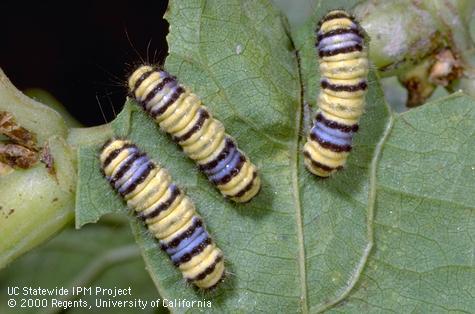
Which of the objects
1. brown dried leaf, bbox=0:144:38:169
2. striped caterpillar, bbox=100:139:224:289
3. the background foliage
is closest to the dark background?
the background foliage

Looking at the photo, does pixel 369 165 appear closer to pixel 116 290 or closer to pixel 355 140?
pixel 355 140

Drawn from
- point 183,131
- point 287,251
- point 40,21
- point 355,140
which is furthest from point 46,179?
point 40,21

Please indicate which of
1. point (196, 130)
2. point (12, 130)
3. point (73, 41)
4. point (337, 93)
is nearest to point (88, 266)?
point (73, 41)

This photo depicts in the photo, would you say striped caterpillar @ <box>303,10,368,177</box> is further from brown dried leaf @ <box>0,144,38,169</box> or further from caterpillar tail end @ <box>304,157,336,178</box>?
brown dried leaf @ <box>0,144,38,169</box>

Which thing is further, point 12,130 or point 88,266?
point 88,266

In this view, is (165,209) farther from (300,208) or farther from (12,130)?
(12,130)

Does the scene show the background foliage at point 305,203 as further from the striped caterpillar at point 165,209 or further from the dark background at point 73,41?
the dark background at point 73,41

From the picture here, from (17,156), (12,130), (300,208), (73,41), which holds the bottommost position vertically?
(73,41)
